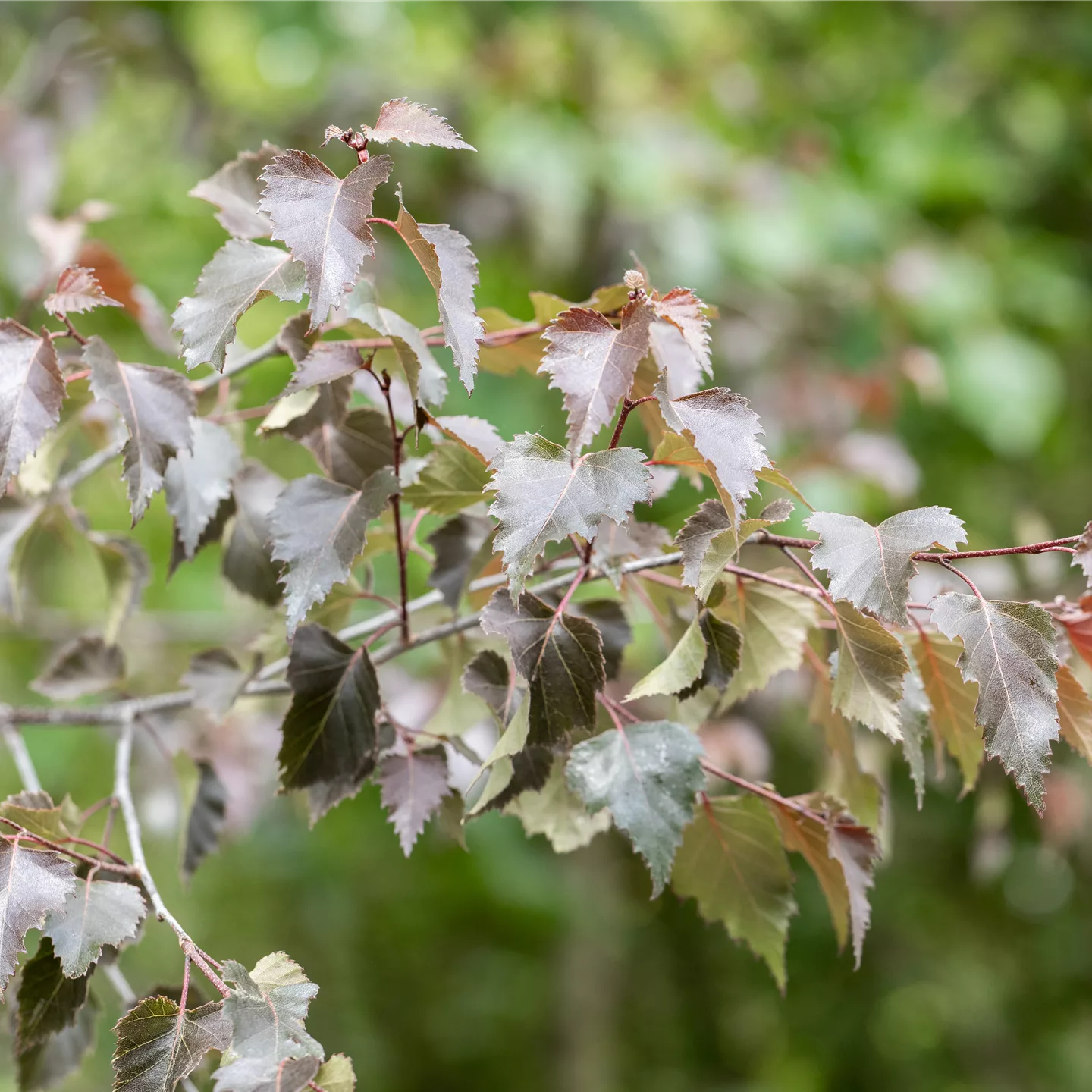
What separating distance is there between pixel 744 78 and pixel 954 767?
1456 mm

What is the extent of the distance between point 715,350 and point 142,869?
4.33 ft

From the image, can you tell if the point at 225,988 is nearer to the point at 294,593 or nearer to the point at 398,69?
the point at 294,593

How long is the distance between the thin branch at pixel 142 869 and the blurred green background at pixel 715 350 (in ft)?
1.54

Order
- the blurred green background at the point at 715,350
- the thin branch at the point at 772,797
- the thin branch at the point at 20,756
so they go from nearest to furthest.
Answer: the thin branch at the point at 772,797
the thin branch at the point at 20,756
the blurred green background at the point at 715,350

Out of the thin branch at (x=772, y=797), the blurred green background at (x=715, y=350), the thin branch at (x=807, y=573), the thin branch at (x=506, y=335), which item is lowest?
the blurred green background at (x=715, y=350)

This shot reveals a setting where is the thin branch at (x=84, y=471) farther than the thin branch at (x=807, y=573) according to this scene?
Yes

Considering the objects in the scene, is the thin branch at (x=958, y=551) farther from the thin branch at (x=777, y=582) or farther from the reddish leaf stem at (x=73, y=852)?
the reddish leaf stem at (x=73, y=852)

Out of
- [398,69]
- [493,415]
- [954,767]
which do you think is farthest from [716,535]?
[398,69]

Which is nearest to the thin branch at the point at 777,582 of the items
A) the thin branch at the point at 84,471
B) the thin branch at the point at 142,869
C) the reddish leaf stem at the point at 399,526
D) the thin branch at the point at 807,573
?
the thin branch at the point at 807,573

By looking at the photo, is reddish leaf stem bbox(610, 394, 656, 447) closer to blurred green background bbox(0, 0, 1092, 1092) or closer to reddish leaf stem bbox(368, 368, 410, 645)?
reddish leaf stem bbox(368, 368, 410, 645)

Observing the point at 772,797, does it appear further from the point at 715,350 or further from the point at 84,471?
the point at 715,350

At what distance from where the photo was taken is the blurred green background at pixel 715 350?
161cm

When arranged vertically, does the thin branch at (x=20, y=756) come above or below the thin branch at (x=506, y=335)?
below

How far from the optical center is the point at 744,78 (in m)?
2.19
